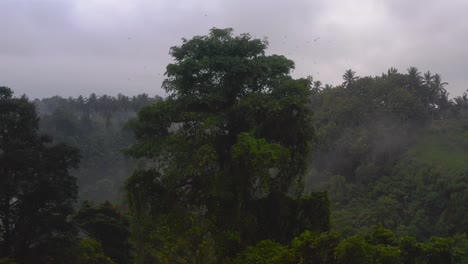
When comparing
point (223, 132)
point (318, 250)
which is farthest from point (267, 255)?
point (223, 132)

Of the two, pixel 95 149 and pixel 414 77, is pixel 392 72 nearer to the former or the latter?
pixel 414 77

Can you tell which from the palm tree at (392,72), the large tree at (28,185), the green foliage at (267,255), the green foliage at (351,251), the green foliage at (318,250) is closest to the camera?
the green foliage at (351,251)

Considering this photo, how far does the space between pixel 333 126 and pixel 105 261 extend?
33.1 m

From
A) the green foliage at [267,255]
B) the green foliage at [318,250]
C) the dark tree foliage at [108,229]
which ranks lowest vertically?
the dark tree foliage at [108,229]

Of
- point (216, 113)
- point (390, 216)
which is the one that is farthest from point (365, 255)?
point (390, 216)

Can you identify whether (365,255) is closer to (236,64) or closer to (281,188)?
(281,188)

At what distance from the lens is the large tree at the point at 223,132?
1266cm

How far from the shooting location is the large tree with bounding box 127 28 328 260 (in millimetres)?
12664

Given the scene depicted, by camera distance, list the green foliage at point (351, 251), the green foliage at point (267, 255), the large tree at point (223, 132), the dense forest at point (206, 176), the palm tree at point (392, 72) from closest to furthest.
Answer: the green foliage at point (351, 251), the green foliage at point (267, 255), the dense forest at point (206, 176), the large tree at point (223, 132), the palm tree at point (392, 72)

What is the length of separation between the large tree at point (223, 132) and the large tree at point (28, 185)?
2.36 metres

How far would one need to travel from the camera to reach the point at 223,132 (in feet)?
44.2

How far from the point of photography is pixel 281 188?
1382 centimetres

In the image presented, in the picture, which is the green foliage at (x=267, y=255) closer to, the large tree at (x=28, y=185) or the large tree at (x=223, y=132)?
the large tree at (x=223, y=132)

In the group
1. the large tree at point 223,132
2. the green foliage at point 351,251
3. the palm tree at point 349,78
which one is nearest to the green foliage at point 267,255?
the green foliage at point 351,251
